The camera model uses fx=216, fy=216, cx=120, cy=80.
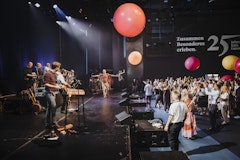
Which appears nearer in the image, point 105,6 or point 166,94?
point 166,94

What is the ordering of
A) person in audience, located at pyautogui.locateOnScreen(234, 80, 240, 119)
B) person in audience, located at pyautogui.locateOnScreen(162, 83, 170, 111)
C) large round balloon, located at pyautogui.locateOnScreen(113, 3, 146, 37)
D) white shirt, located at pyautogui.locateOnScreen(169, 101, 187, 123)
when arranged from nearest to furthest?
white shirt, located at pyautogui.locateOnScreen(169, 101, 187, 123)
large round balloon, located at pyautogui.locateOnScreen(113, 3, 146, 37)
person in audience, located at pyautogui.locateOnScreen(234, 80, 240, 119)
person in audience, located at pyautogui.locateOnScreen(162, 83, 170, 111)

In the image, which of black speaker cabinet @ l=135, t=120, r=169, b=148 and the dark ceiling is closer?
black speaker cabinet @ l=135, t=120, r=169, b=148

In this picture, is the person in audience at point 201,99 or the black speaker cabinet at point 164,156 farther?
the person in audience at point 201,99

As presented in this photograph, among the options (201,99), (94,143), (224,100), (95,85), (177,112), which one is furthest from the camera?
(95,85)

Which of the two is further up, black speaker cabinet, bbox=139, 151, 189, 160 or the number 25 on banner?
the number 25 on banner

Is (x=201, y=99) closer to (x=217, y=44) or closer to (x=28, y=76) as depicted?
(x=28, y=76)

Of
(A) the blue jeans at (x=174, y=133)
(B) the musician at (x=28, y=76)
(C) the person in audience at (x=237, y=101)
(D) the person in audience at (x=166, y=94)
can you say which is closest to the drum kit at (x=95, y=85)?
(D) the person in audience at (x=166, y=94)

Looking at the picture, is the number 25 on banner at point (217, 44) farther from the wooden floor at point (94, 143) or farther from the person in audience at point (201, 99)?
the wooden floor at point (94, 143)

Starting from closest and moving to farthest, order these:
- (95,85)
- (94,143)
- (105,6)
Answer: (94,143) < (105,6) < (95,85)

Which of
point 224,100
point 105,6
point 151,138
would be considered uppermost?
point 105,6

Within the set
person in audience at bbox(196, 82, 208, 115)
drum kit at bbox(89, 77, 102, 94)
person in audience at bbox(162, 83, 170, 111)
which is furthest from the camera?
drum kit at bbox(89, 77, 102, 94)

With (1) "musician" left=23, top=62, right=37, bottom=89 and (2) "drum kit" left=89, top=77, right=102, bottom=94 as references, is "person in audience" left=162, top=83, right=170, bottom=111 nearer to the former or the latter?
(1) "musician" left=23, top=62, right=37, bottom=89

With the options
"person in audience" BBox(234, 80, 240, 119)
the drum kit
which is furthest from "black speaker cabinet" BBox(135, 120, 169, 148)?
the drum kit

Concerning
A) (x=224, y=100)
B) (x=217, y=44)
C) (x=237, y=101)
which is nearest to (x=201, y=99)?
(x=237, y=101)
